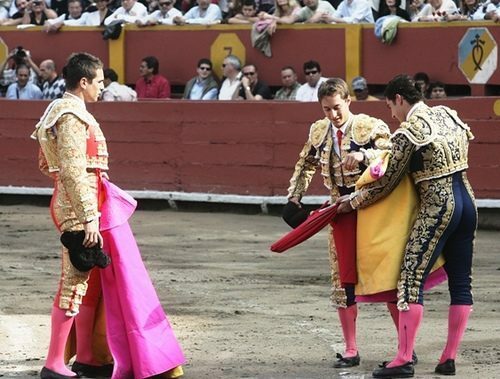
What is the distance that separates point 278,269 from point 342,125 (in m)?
3.08

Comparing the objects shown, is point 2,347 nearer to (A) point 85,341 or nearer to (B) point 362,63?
(A) point 85,341

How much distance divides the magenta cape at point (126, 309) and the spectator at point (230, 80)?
6289 millimetres

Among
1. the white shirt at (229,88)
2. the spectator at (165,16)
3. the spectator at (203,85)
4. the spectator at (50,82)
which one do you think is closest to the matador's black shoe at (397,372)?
the white shirt at (229,88)

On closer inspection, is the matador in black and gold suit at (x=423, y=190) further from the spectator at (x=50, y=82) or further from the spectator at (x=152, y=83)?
the spectator at (x=50, y=82)

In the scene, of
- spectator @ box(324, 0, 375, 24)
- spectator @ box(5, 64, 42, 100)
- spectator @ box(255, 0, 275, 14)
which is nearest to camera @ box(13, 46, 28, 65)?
spectator @ box(5, 64, 42, 100)

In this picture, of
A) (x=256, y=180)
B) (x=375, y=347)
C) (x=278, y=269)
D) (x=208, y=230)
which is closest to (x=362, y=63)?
(x=256, y=180)

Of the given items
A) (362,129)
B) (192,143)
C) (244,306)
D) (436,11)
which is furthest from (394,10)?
(362,129)

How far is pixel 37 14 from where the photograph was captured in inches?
544

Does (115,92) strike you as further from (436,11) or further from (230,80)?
(436,11)

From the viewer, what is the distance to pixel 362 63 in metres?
11.7

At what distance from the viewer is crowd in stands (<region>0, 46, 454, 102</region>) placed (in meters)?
11.2

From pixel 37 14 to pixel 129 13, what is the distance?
1250 millimetres

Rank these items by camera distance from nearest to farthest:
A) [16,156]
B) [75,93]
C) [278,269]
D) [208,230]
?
1. [75,93]
2. [278,269]
3. [208,230]
4. [16,156]

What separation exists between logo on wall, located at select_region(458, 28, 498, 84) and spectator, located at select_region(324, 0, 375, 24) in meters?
0.93
